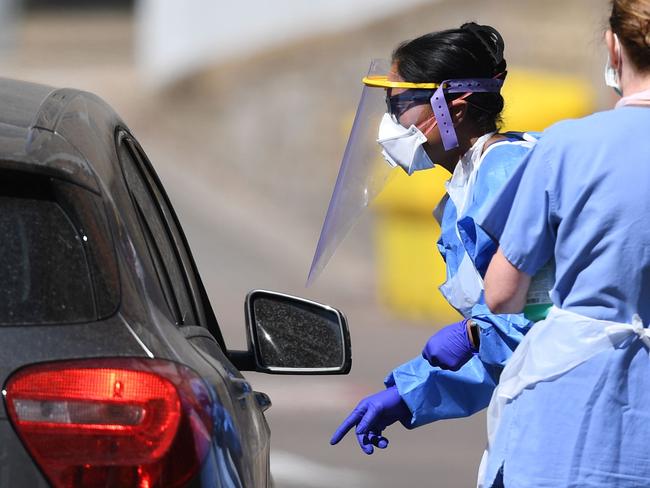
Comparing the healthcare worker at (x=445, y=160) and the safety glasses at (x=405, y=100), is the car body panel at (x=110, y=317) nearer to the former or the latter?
the healthcare worker at (x=445, y=160)

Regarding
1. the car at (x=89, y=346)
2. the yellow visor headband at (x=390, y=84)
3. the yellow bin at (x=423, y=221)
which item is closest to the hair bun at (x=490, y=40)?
the yellow visor headband at (x=390, y=84)

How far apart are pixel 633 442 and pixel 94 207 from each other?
116 cm

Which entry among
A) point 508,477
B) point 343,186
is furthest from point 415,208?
point 508,477

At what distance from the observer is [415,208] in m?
12.6

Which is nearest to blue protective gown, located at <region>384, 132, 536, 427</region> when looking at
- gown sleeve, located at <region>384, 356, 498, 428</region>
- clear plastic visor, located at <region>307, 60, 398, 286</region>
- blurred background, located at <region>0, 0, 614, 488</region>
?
gown sleeve, located at <region>384, 356, 498, 428</region>

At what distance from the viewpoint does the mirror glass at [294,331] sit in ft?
11.4

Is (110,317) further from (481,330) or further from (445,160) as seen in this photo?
(445,160)

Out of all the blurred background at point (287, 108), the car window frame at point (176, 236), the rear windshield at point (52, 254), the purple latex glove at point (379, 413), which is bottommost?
the blurred background at point (287, 108)

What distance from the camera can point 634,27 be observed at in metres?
2.81

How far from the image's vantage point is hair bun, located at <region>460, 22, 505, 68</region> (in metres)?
3.62

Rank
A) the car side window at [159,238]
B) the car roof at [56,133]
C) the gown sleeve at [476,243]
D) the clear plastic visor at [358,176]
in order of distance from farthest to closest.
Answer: the clear plastic visor at [358,176] → the gown sleeve at [476,243] → the car side window at [159,238] → the car roof at [56,133]

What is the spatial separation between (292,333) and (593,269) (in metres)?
0.93

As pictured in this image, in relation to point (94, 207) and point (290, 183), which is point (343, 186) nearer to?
point (94, 207)

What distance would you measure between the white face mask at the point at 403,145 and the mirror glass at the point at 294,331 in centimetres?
46
